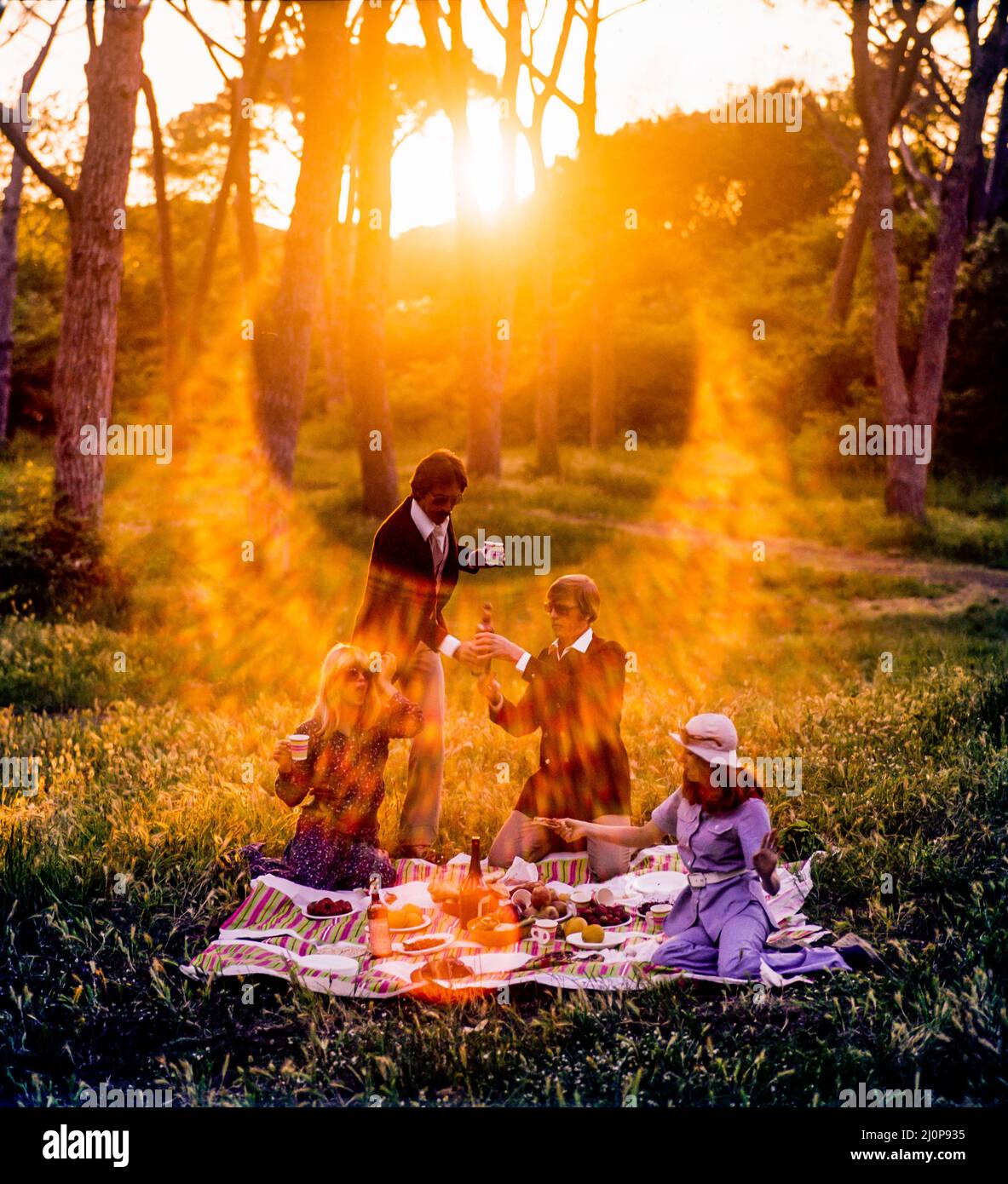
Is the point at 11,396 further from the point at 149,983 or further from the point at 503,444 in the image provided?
the point at 149,983

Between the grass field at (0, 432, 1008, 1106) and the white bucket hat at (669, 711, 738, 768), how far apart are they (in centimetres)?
98

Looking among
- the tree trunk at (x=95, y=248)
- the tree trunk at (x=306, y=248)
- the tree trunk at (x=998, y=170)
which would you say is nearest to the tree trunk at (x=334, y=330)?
the tree trunk at (x=998, y=170)

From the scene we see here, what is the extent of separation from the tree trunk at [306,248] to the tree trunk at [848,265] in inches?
431

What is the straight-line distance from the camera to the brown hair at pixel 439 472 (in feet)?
20.1

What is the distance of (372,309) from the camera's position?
1695 centimetres

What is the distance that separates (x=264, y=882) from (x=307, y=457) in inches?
864

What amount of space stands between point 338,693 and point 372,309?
1208cm

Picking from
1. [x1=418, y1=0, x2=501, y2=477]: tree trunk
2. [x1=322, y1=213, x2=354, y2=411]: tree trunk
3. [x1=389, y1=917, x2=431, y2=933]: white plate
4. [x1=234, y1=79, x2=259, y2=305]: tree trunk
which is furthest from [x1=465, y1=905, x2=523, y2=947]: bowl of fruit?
[x1=322, y1=213, x2=354, y2=411]: tree trunk

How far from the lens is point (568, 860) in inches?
251

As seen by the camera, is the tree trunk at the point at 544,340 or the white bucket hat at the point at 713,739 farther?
the tree trunk at the point at 544,340

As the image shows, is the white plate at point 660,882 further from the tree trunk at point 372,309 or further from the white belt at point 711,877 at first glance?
the tree trunk at point 372,309

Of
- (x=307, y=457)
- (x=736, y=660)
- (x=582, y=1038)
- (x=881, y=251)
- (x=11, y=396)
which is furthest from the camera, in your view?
(x=11, y=396)

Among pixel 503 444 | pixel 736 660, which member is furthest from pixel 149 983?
pixel 503 444

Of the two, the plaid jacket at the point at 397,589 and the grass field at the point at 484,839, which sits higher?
the plaid jacket at the point at 397,589
